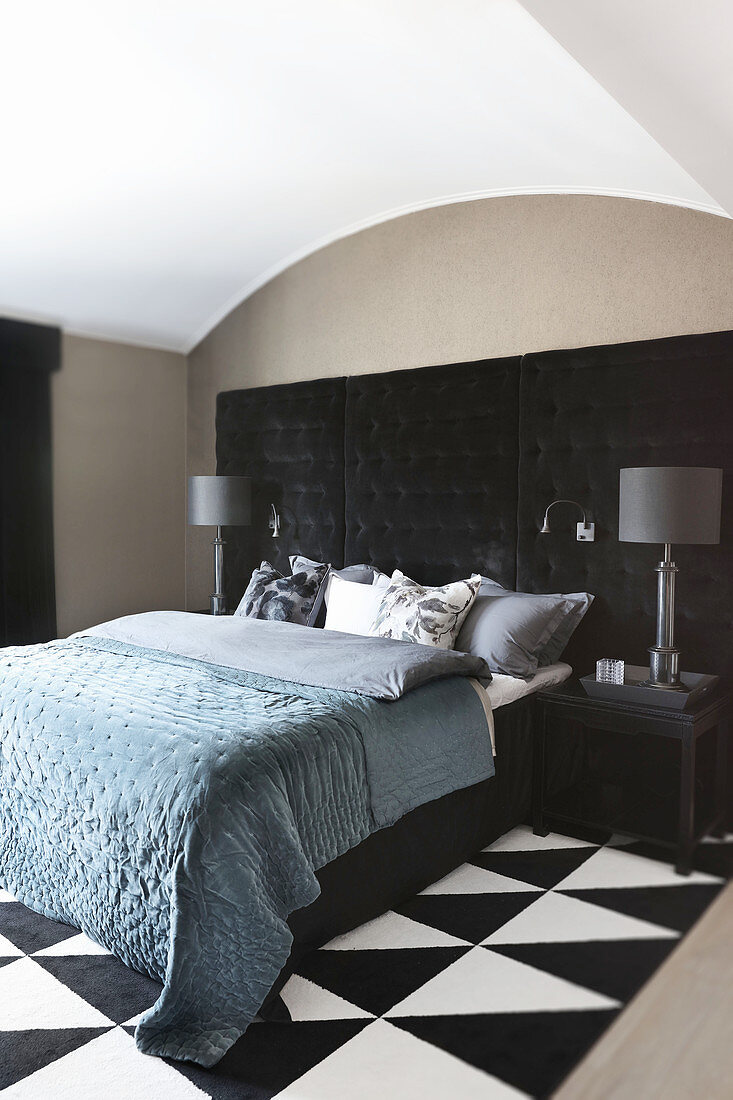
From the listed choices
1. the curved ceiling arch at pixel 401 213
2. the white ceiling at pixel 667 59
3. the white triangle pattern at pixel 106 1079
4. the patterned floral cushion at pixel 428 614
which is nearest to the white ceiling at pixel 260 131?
the curved ceiling arch at pixel 401 213

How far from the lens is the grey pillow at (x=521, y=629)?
90.4 inches

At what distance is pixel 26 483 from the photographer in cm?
340

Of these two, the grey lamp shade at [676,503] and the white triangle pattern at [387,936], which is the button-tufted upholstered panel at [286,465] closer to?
the grey lamp shade at [676,503]

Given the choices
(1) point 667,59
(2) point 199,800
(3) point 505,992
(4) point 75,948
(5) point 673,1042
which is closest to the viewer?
(5) point 673,1042

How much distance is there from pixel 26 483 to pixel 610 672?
257cm

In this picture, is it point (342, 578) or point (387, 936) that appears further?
point (342, 578)

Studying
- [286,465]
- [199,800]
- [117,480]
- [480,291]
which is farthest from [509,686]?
[117,480]

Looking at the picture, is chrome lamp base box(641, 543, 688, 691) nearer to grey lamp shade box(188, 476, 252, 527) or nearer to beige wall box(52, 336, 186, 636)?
grey lamp shade box(188, 476, 252, 527)

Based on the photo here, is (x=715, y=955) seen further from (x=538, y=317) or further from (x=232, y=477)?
(x=232, y=477)

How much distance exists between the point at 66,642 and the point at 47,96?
5.11 feet

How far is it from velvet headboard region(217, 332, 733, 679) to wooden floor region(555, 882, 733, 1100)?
1807 mm

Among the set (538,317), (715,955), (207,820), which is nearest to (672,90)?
(715,955)

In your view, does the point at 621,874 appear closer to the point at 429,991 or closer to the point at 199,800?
the point at 429,991

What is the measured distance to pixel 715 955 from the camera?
0.28 m
